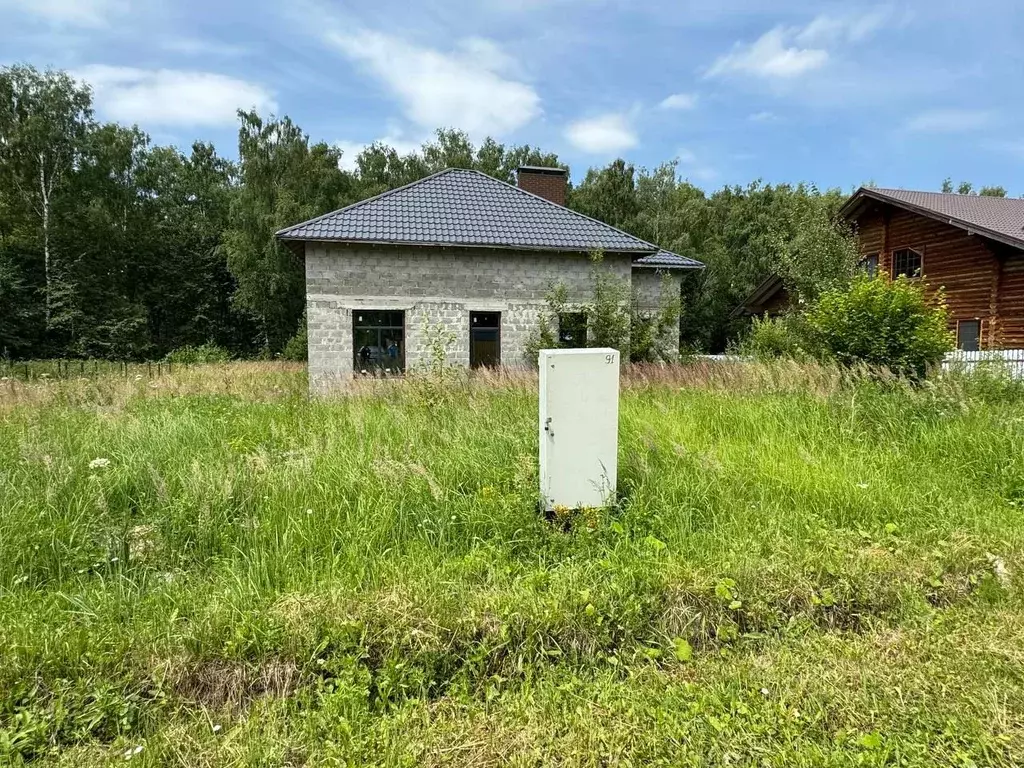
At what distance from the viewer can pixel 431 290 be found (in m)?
14.6

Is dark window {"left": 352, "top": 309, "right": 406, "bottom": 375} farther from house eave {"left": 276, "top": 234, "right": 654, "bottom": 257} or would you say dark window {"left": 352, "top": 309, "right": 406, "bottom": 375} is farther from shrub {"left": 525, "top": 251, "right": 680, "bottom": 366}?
shrub {"left": 525, "top": 251, "right": 680, "bottom": 366}

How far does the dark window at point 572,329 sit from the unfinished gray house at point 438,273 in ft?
0.10

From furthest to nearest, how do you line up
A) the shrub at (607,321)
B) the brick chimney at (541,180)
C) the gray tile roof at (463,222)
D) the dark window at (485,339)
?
the brick chimney at (541,180)
the dark window at (485,339)
the shrub at (607,321)
the gray tile roof at (463,222)

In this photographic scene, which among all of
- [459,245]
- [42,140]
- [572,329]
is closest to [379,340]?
[459,245]

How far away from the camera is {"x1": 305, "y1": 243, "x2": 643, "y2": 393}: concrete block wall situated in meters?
14.0

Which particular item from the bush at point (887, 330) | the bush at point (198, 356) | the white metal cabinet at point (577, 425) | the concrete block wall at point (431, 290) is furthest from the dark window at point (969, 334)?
the bush at point (198, 356)

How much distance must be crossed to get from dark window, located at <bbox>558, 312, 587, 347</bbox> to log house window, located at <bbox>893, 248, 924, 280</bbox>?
50.6 feet

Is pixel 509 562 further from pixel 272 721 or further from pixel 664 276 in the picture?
pixel 664 276

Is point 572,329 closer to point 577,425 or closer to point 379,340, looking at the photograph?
point 379,340

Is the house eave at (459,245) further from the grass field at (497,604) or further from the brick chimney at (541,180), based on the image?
the grass field at (497,604)

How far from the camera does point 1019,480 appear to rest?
174 inches

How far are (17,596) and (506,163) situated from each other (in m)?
41.5

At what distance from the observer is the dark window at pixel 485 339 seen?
15336mm

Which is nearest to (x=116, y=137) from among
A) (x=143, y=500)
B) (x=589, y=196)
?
(x=589, y=196)
